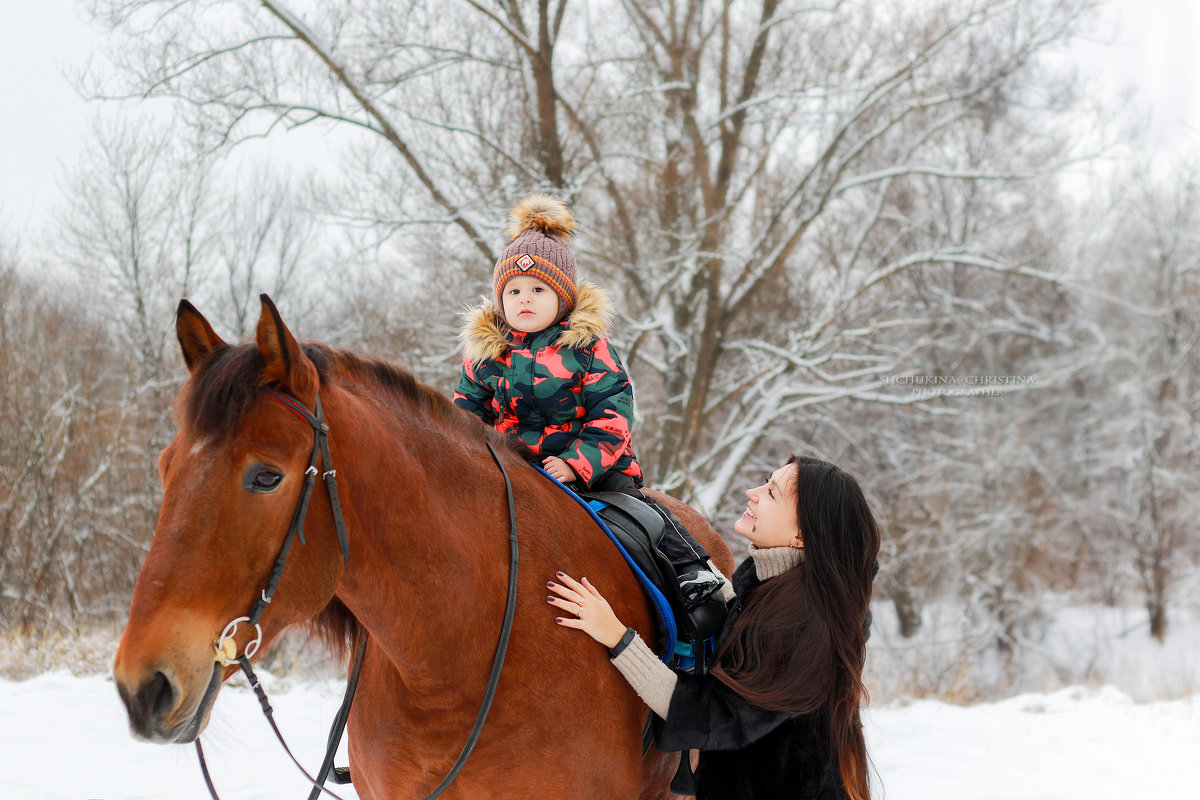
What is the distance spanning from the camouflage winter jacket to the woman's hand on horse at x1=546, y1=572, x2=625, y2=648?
0.48m

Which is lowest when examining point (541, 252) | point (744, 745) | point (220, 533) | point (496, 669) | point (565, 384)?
point (744, 745)

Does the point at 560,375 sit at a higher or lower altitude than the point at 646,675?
higher

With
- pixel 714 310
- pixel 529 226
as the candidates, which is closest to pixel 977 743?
pixel 529 226

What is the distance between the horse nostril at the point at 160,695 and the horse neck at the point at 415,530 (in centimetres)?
43

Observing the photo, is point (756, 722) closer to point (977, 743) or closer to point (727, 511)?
point (977, 743)

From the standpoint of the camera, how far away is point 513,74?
10.8 m

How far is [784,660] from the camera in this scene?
2.18 meters

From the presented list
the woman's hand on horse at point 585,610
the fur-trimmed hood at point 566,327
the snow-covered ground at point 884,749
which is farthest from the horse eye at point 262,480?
the snow-covered ground at point 884,749

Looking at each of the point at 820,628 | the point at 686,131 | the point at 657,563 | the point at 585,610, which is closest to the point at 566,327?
the point at 657,563

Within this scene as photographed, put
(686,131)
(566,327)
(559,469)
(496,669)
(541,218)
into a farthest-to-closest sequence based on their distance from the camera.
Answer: (686,131) < (541,218) < (566,327) < (559,469) < (496,669)

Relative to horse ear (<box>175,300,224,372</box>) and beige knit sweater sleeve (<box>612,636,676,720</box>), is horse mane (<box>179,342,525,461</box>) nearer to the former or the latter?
horse ear (<box>175,300,224,372</box>)

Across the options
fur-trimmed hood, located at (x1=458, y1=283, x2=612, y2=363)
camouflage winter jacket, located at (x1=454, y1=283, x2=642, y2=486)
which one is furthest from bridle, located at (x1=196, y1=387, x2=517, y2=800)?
fur-trimmed hood, located at (x1=458, y1=283, x2=612, y2=363)

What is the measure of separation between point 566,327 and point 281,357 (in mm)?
1200

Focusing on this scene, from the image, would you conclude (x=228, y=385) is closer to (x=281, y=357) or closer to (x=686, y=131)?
(x=281, y=357)
